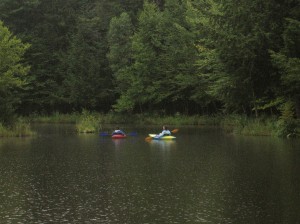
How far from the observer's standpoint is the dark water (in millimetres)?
12016

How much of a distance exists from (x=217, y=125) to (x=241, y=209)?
40.7m

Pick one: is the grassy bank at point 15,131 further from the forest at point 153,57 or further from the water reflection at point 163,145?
the water reflection at point 163,145

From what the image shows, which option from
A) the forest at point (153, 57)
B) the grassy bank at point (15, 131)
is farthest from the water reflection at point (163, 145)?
the grassy bank at point (15, 131)

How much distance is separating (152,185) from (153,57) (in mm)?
45501

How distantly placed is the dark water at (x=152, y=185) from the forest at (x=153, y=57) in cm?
893

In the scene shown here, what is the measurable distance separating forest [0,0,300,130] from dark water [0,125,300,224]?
8930 millimetres

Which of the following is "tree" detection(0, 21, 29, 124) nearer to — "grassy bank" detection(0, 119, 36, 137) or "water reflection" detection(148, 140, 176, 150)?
"grassy bank" detection(0, 119, 36, 137)

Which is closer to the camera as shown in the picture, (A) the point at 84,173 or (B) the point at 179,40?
(A) the point at 84,173

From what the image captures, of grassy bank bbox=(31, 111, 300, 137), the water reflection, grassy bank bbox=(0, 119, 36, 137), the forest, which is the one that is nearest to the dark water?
the water reflection

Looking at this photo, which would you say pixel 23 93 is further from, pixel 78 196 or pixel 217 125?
pixel 78 196

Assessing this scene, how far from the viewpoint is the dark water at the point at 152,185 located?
1202 centimetres

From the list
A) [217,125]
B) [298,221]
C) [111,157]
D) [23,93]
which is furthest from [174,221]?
[23,93]

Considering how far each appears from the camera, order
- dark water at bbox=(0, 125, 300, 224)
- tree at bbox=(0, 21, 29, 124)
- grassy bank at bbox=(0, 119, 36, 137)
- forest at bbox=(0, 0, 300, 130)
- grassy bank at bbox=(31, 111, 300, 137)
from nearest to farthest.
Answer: dark water at bbox=(0, 125, 300, 224) → forest at bbox=(0, 0, 300, 130) → grassy bank at bbox=(31, 111, 300, 137) → grassy bank at bbox=(0, 119, 36, 137) → tree at bbox=(0, 21, 29, 124)

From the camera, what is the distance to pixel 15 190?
15586 millimetres
